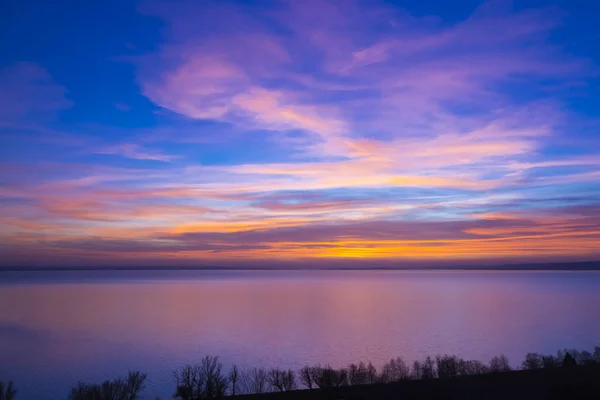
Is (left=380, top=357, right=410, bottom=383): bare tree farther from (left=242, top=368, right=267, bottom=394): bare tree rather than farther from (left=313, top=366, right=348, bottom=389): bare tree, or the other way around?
(left=242, top=368, right=267, bottom=394): bare tree

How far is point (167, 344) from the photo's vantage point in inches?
2618

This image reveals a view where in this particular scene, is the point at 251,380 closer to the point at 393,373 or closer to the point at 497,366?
the point at 393,373

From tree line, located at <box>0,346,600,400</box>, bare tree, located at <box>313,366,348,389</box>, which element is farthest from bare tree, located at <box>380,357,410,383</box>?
bare tree, located at <box>313,366,348,389</box>

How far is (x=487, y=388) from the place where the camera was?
30625 mm

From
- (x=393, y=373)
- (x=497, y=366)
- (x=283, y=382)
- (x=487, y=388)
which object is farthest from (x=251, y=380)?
(x=487, y=388)

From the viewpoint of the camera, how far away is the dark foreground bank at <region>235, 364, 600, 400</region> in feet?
92.5

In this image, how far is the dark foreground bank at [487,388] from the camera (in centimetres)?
2820

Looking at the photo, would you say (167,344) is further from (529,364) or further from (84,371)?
(529,364)

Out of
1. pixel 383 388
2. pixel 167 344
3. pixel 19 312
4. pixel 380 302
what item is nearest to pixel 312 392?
pixel 383 388

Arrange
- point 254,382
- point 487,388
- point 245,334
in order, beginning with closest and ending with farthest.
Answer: point 487,388 < point 254,382 < point 245,334

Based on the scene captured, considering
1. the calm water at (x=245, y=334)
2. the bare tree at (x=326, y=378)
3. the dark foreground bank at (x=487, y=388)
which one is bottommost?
the calm water at (x=245, y=334)

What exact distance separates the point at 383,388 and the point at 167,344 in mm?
42407

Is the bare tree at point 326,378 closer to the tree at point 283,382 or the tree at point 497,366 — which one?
the tree at point 283,382

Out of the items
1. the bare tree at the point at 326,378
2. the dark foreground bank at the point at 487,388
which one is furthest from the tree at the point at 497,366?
the bare tree at the point at 326,378
